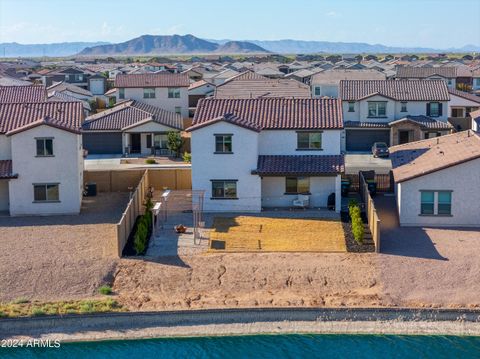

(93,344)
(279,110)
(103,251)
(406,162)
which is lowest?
(93,344)

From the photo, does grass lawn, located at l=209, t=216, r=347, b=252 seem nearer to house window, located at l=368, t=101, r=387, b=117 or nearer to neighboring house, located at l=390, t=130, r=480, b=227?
neighboring house, located at l=390, t=130, r=480, b=227

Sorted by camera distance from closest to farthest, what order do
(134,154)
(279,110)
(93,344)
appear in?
1. (93,344)
2. (279,110)
3. (134,154)

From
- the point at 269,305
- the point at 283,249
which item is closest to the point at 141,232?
the point at 283,249

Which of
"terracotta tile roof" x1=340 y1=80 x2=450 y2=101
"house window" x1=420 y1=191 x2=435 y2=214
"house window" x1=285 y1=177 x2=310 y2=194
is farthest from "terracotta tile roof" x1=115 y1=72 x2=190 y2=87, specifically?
"house window" x1=420 y1=191 x2=435 y2=214

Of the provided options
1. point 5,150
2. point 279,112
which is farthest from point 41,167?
point 279,112

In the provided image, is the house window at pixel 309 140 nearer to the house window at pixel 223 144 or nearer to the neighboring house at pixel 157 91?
the house window at pixel 223 144

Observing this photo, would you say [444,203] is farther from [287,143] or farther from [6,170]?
[6,170]

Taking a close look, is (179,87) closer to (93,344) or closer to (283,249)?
(283,249)

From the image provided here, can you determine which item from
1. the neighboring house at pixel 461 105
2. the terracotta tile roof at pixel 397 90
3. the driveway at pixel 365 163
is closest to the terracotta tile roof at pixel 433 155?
the driveway at pixel 365 163
